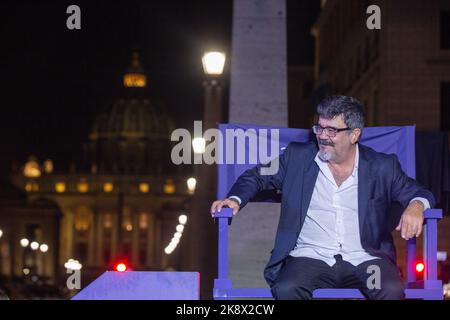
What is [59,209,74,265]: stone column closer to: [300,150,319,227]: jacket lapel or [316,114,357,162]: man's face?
[300,150,319,227]: jacket lapel

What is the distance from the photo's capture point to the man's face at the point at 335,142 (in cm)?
612

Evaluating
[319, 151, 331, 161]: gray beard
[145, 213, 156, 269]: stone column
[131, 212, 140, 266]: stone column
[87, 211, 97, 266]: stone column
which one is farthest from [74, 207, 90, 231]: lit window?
[319, 151, 331, 161]: gray beard

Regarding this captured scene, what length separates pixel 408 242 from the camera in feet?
22.8

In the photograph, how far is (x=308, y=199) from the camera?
627 cm

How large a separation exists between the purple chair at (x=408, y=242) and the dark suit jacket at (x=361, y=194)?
6.1 inches

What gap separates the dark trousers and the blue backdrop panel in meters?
0.58

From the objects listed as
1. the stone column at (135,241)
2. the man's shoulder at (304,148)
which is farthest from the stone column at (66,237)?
the man's shoulder at (304,148)

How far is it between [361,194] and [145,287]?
147cm

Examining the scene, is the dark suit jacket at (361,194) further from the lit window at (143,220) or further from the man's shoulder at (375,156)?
the lit window at (143,220)

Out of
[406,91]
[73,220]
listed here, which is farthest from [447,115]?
[73,220]

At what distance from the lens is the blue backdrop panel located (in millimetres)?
5188

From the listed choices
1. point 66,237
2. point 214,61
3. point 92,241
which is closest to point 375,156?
point 214,61
